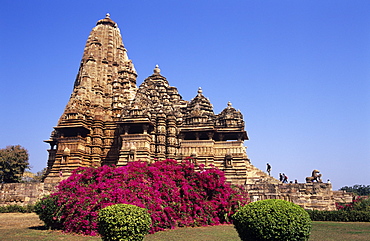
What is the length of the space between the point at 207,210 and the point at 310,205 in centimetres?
985

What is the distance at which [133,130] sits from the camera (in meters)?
34.1

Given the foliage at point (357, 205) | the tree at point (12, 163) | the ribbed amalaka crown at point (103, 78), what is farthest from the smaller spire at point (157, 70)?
the foliage at point (357, 205)

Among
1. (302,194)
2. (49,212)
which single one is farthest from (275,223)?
(302,194)

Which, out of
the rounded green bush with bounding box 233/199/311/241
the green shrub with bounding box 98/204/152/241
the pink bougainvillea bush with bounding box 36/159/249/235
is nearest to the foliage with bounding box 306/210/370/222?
the pink bougainvillea bush with bounding box 36/159/249/235

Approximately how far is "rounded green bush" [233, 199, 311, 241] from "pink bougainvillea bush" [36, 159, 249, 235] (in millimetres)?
6785

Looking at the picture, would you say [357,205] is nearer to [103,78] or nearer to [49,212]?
[49,212]

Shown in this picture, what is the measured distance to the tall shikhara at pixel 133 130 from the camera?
3238 cm

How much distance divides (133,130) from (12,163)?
13691 millimetres

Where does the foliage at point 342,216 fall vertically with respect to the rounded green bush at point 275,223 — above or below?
below

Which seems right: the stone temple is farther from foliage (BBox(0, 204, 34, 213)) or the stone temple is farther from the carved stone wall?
the carved stone wall

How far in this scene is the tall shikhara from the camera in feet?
106

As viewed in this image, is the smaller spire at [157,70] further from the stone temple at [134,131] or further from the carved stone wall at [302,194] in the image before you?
the carved stone wall at [302,194]

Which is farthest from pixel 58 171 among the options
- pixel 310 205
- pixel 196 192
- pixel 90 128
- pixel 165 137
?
pixel 310 205

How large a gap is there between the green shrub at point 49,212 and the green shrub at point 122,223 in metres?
6.50
